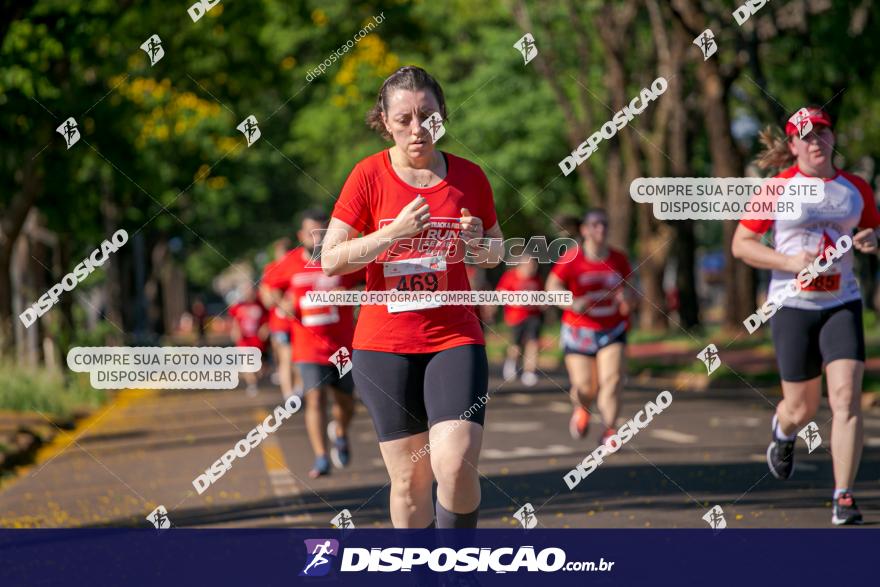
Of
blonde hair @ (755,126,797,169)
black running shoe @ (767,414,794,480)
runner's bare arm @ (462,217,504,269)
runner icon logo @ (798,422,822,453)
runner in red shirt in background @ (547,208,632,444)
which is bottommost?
runner's bare arm @ (462,217,504,269)

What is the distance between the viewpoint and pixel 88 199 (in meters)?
22.9

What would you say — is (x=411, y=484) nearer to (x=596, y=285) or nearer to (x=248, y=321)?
(x=596, y=285)

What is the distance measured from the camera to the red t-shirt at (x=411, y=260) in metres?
5.72

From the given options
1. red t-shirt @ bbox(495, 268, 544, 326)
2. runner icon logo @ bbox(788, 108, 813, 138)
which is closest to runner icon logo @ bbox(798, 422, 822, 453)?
runner icon logo @ bbox(788, 108, 813, 138)

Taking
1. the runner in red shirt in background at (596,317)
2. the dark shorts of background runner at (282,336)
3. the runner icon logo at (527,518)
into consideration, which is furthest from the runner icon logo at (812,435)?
the dark shorts of background runner at (282,336)

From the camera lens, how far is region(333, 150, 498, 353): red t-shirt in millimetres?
5723

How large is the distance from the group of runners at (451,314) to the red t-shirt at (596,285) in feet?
0.04

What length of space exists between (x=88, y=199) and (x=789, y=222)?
16.4 m

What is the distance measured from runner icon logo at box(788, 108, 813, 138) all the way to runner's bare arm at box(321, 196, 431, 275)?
124 inches

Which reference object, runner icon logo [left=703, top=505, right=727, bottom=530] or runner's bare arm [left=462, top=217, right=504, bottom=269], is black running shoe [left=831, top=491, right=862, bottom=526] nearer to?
runner icon logo [left=703, top=505, right=727, bottom=530]

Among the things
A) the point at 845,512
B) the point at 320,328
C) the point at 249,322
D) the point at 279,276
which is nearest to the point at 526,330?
the point at 249,322

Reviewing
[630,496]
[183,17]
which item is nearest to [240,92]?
[183,17]

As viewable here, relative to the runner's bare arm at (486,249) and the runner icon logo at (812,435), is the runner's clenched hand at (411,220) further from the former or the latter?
the runner icon logo at (812,435)

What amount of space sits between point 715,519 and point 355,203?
10.8 ft
